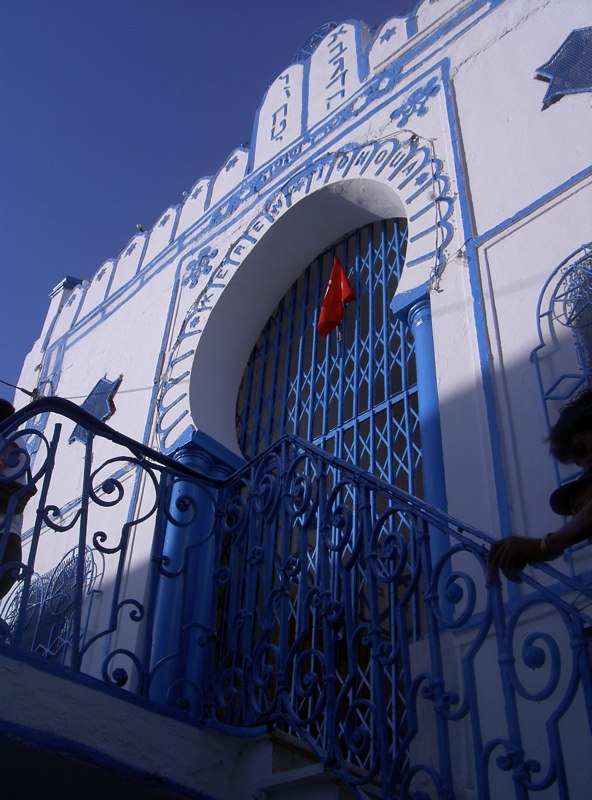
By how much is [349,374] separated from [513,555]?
11.6 feet

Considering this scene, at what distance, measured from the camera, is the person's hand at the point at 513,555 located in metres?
2.66

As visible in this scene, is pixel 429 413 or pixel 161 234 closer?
pixel 429 413

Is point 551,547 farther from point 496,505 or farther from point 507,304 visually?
point 507,304

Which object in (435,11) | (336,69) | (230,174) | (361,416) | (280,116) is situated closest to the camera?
(361,416)

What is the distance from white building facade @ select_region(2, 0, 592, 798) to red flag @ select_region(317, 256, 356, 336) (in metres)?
0.11

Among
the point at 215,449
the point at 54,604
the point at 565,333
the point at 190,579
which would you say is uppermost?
the point at 215,449

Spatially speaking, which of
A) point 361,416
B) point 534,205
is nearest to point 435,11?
point 534,205

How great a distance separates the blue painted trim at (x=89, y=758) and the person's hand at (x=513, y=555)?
144 cm

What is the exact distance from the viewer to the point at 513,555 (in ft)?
8.75

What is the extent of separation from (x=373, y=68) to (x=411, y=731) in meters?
5.63

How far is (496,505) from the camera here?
13.3 feet

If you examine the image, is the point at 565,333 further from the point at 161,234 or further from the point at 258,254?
the point at 161,234

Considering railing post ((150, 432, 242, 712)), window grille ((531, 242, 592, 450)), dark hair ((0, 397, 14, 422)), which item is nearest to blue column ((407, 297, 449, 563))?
window grille ((531, 242, 592, 450))

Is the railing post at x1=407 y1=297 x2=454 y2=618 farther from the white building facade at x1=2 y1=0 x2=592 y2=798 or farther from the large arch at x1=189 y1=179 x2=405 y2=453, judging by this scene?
the large arch at x1=189 y1=179 x2=405 y2=453
